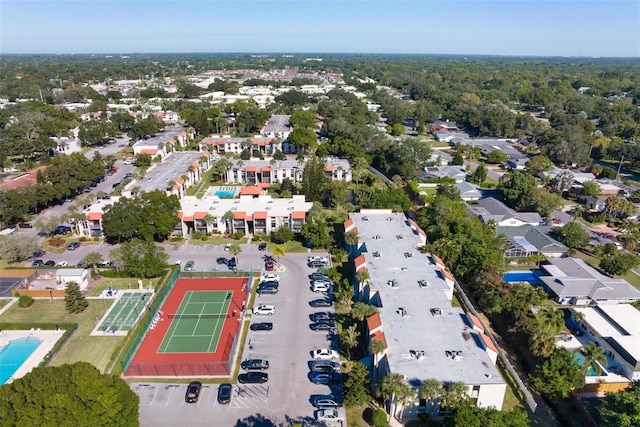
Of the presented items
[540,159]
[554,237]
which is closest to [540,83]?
[540,159]

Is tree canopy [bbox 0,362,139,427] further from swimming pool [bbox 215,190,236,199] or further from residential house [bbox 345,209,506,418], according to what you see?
swimming pool [bbox 215,190,236,199]

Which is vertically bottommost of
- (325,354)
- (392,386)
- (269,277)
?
(325,354)

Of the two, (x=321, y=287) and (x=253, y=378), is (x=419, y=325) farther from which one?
(x=253, y=378)

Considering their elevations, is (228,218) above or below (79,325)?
above

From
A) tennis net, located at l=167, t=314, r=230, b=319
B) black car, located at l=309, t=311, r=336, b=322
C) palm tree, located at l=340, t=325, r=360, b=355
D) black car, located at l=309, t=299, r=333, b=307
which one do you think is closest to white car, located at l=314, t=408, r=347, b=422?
palm tree, located at l=340, t=325, r=360, b=355

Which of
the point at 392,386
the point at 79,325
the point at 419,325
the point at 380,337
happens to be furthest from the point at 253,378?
the point at 79,325

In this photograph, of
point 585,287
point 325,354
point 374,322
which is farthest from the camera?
point 585,287
